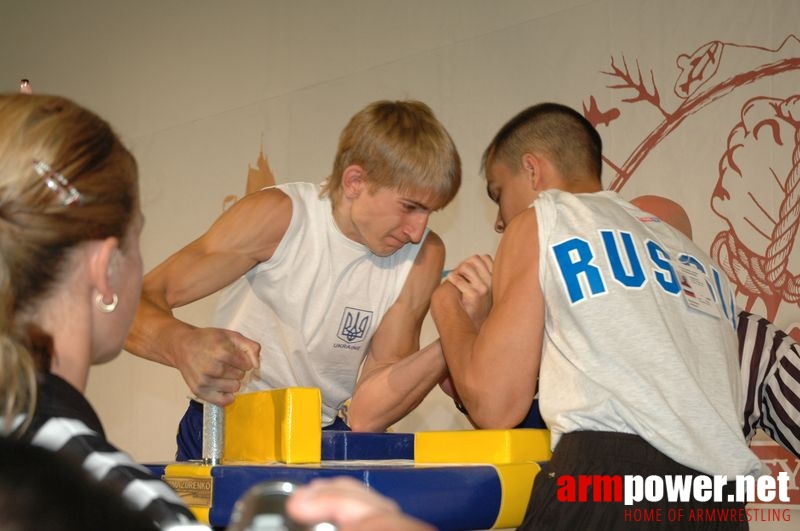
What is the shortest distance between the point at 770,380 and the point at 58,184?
5.23 feet

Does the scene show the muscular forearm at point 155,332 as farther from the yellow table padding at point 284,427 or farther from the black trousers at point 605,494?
the black trousers at point 605,494

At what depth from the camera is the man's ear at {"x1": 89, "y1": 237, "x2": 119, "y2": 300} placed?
3.13 ft

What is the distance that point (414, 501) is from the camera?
137cm

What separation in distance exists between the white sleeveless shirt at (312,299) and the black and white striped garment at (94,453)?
5.30ft

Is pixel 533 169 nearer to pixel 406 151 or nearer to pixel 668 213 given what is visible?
pixel 406 151

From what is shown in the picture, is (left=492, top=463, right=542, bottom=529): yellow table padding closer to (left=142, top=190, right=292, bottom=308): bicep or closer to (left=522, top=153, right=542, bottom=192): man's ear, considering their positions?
(left=522, top=153, right=542, bottom=192): man's ear

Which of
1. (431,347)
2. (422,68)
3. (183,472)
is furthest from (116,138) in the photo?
(422,68)

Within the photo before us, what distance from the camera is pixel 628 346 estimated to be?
156 cm

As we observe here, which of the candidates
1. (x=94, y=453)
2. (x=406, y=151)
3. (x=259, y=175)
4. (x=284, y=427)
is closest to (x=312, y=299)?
(x=406, y=151)

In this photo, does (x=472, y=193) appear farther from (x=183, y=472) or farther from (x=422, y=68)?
(x=183, y=472)

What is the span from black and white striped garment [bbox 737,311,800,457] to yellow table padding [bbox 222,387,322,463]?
97cm

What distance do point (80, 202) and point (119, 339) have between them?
0.17 m

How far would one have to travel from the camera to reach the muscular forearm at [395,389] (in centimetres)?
226

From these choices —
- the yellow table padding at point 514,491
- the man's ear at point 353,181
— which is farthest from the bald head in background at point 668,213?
the yellow table padding at point 514,491
